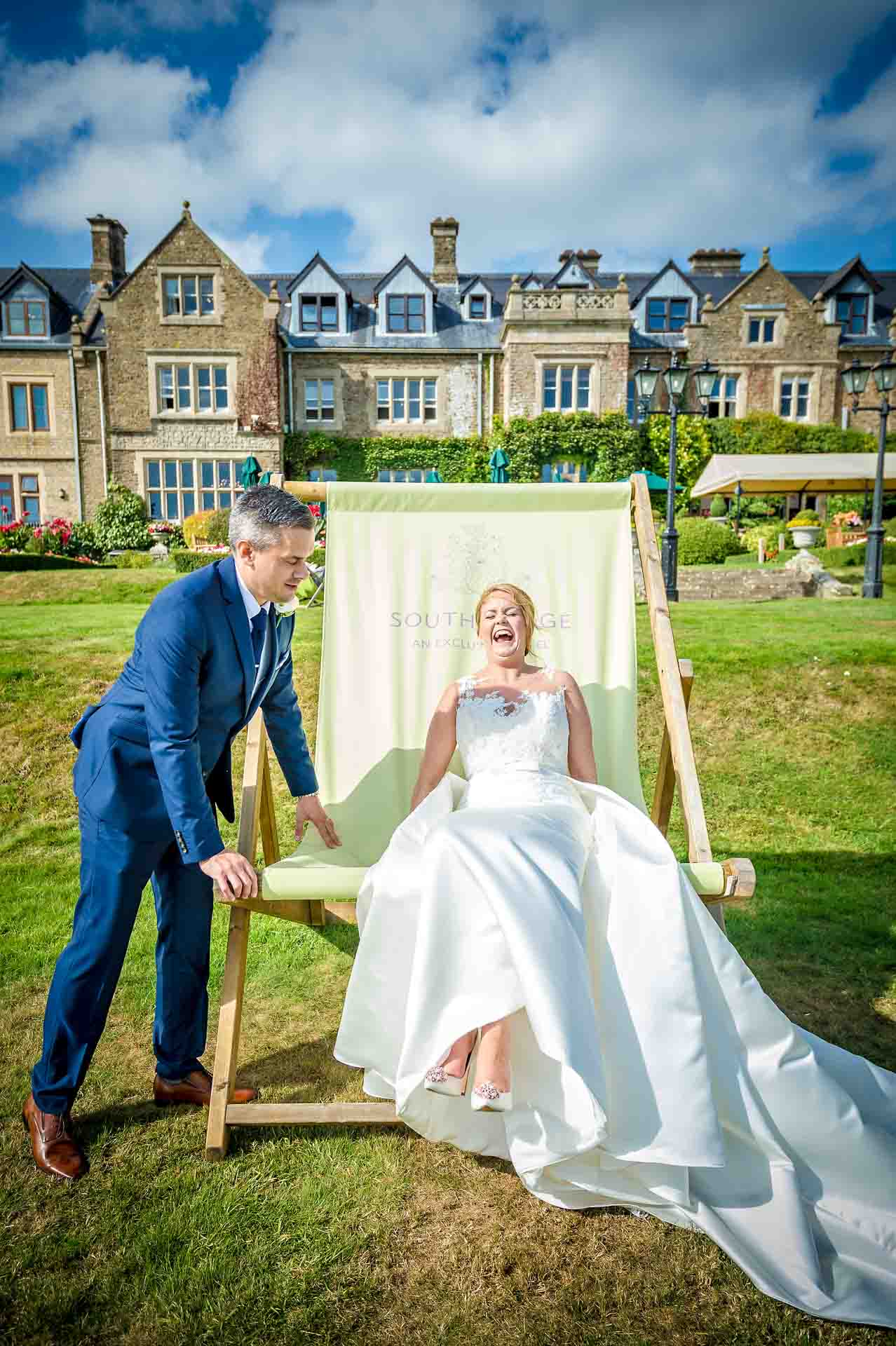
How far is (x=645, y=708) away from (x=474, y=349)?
21.2 meters

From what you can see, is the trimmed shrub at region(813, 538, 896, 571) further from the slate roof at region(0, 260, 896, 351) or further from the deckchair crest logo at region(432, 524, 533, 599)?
the deckchair crest logo at region(432, 524, 533, 599)

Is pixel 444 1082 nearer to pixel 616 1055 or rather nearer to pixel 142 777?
pixel 616 1055

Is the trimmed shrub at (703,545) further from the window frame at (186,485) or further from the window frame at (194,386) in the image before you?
the window frame at (194,386)

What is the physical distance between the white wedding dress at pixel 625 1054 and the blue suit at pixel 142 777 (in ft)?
2.04

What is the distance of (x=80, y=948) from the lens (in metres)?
2.34

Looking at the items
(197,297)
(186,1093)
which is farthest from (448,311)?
(186,1093)

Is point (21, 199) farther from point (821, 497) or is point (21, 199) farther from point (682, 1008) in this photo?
point (682, 1008)

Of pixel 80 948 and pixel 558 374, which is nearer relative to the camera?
pixel 80 948

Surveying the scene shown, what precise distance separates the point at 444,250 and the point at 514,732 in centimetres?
2717

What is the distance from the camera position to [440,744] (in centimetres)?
304

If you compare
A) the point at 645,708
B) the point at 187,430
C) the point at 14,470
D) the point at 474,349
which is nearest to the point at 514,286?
the point at 474,349

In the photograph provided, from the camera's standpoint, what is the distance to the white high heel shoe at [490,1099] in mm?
1918

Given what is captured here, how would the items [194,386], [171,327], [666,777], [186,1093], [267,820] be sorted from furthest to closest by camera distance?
[194,386]
[171,327]
[666,777]
[267,820]
[186,1093]

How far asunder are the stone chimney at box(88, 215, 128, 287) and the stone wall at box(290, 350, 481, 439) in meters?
6.69
